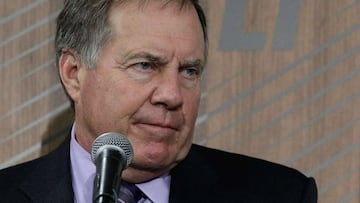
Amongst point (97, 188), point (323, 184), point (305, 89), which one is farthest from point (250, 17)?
point (97, 188)

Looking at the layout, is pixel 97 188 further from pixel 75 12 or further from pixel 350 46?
pixel 350 46

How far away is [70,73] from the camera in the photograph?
6.60ft

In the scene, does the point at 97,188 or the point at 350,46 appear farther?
the point at 350,46

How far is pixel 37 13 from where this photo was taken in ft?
7.43

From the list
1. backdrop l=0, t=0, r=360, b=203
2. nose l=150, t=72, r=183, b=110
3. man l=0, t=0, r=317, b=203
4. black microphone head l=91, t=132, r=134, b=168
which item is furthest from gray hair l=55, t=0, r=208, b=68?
black microphone head l=91, t=132, r=134, b=168

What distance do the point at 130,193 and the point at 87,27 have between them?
374 millimetres

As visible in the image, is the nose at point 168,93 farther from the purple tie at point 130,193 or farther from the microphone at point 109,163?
the microphone at point 109,163

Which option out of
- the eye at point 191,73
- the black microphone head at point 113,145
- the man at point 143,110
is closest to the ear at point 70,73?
the man at point 143,110

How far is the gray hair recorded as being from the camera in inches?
75.7

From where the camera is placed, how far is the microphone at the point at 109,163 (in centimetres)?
130

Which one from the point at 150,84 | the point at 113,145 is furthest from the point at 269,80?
the point at 113,145

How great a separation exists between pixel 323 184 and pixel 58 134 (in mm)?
687

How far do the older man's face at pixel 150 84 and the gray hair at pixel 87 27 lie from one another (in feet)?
0.06

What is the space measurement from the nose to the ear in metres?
0.24
